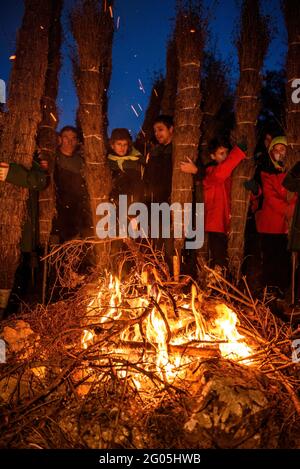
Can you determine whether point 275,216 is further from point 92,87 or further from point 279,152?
point 92,87

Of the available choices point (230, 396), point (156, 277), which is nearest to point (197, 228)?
point (156, 277)

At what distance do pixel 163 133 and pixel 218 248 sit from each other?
152cm

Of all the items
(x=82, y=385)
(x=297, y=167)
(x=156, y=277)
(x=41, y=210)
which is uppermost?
(x=297, y=167)

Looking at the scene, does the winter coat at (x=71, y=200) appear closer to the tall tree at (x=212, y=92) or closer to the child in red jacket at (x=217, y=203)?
the child in red jacket at (x=217, y=203)

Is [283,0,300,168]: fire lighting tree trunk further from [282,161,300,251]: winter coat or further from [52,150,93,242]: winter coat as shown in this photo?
[52,150,93,242]: winter coat

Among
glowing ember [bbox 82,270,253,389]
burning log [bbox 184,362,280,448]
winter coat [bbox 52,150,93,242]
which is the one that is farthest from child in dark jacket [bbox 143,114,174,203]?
burning log [bbox 184,362,280,448]

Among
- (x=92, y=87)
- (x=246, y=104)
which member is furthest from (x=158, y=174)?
(x=246, y=104)

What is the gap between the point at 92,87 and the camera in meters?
4.99

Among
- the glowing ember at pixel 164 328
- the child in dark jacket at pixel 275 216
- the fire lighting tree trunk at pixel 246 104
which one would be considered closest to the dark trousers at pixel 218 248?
the fire lighting tree trunk at pixel 246 104

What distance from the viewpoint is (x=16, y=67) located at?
14.2 feet

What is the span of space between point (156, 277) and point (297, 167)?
2391mm

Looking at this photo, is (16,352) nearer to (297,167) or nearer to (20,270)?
(20,270)

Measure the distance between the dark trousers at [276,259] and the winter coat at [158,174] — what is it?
4.49ft
